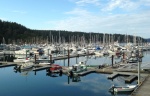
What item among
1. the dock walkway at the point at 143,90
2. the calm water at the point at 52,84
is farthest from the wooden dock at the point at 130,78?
the dock walkway at the point at 143,90

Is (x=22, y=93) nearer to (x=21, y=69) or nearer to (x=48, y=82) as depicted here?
(x=48, y=82)

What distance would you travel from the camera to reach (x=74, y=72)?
131 feet

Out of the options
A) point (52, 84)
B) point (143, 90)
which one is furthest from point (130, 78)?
point (52, 84)

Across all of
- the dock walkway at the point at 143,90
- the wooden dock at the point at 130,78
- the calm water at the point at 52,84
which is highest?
the dock walkway at the point at 143,90

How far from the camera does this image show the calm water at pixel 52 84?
29.9 m

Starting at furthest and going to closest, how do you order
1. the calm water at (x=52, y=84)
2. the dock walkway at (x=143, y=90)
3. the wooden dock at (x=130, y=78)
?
the wooden dock at (x=130, y=78) → the calm water at (x=52, y=84) → the dock walkway at (x=143, y=90)

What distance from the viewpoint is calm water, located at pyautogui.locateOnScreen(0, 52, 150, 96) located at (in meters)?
29.9

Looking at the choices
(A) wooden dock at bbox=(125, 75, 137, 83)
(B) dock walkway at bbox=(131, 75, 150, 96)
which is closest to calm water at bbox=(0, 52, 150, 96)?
(A) wooden dock at bbox=(125, 75, 137, 83)

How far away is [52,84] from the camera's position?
3516 cm

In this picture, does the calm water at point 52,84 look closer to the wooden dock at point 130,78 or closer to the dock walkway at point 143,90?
the wooden dock at point 130,78

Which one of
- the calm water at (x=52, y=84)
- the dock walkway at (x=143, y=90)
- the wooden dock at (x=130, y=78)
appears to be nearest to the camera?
the dock walkway at (x=143, y=90)

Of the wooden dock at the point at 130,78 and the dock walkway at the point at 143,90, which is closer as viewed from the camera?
the dock walkway at the point at 143,90

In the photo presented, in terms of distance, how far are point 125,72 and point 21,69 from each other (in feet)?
62.7

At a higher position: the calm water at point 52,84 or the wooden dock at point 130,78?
the wooden dock at point 130,78
